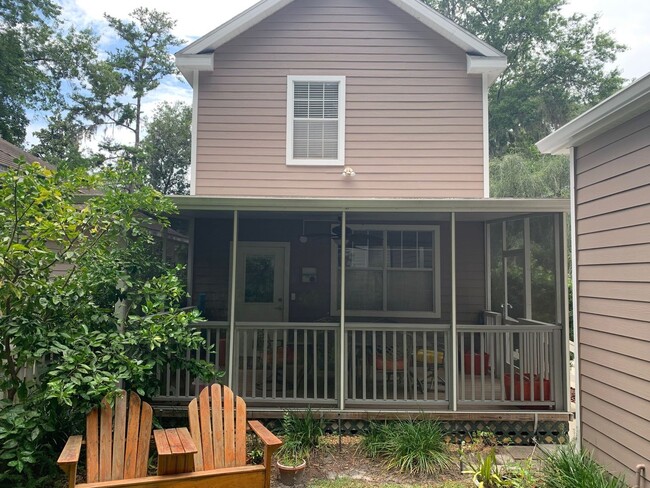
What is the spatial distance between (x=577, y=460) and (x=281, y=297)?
5039 mm

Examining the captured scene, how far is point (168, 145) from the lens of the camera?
22.9 meters

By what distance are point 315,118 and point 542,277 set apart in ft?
14.3

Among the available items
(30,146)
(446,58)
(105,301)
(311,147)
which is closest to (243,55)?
(311,147)

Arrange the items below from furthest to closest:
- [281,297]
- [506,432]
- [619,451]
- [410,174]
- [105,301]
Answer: [281,297], [410,174], [506,432], [105,301], [619,451]

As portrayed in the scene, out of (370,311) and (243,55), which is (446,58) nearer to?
(243,55)

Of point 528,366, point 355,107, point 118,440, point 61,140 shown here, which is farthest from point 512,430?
point 61,140

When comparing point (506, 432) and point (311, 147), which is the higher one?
point (311, 147)

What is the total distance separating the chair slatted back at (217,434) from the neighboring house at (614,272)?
3070mm

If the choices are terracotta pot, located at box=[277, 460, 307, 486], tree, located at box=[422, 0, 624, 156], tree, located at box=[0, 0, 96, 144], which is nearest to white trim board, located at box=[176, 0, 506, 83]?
terracotta pot, located at box=[277, 460, 307, 486]

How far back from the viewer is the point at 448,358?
5.18 meters

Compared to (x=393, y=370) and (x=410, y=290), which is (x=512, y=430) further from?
(x=410, y=290)

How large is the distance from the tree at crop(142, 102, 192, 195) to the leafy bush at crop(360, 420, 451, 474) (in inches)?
801

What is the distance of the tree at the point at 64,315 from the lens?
136 inches

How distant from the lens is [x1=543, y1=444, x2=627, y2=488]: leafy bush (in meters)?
3.32
